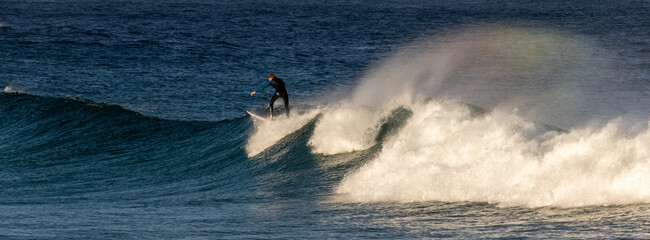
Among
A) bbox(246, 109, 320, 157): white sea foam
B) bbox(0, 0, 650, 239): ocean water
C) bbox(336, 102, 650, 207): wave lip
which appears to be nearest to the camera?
bbox(0, 0, 650, 239): ocean water

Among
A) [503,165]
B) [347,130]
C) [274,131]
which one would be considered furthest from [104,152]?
[503,165]

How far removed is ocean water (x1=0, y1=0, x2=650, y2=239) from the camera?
444 inches

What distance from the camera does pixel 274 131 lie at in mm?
19406

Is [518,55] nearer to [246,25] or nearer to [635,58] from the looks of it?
[635,58]

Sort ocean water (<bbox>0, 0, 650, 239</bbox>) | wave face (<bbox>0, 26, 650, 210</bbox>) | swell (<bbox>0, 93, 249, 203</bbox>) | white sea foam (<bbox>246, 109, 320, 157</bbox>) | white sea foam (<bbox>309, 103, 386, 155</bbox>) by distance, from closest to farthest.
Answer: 1. ocean water (<bbox>0, 0, 650, 239</bbox>)
2. wave face (<bbox>0, 26, 650, 210</bbox>)
3. swell (<bbox>0, 93, 249, 203</bbox>)
4. white sea foam (<bbox>309, 103, 386, 155</bbox>)
5. white sea foam (<bbox>246, 109, 320, 157</bbox>)

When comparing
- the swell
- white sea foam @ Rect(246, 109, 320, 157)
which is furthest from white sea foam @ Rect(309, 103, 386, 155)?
the swell

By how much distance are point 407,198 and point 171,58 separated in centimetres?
3310

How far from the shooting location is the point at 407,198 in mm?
12648

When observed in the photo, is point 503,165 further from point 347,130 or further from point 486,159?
point 347,130

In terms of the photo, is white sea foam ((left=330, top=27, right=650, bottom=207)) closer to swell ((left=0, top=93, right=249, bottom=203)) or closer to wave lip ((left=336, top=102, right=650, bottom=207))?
wave lip ((left=336, top=102, right=650, bottom=207))

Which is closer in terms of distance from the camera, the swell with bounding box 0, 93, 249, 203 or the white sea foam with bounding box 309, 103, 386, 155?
the swell with bounding box 0, 93, 249, 203

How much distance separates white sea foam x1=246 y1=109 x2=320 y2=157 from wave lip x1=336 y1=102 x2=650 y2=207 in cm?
440

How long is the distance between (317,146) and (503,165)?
5.88m

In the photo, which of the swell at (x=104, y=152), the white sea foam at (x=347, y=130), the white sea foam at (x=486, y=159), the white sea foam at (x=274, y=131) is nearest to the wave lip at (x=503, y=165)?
the white sea foam at (x=486, y=159)
